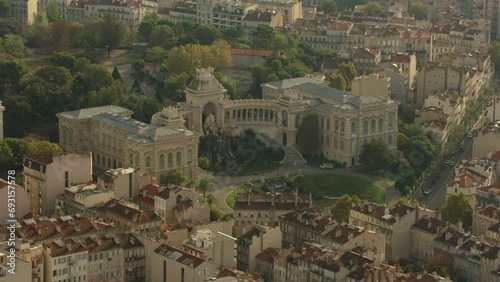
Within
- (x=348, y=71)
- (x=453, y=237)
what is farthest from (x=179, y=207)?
(x=348, y=71)

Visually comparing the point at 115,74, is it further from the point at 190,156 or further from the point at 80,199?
the point at 80,199

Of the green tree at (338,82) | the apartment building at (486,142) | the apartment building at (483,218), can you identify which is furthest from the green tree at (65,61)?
the apartment building at (483,218)

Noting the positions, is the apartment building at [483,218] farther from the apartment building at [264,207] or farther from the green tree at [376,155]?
the green tree at [376,155]

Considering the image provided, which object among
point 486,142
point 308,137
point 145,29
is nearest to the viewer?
point 486,142

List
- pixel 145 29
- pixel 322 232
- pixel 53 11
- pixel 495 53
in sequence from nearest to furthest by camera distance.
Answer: pixel 322 232 → pixel 145 29 → pixel 495 53 → pixel 53 11

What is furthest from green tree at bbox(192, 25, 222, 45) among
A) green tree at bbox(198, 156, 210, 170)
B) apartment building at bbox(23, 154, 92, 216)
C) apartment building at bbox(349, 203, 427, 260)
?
apartment building at bbox(349, 203, 427, 260)

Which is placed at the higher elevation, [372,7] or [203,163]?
[372,7]
